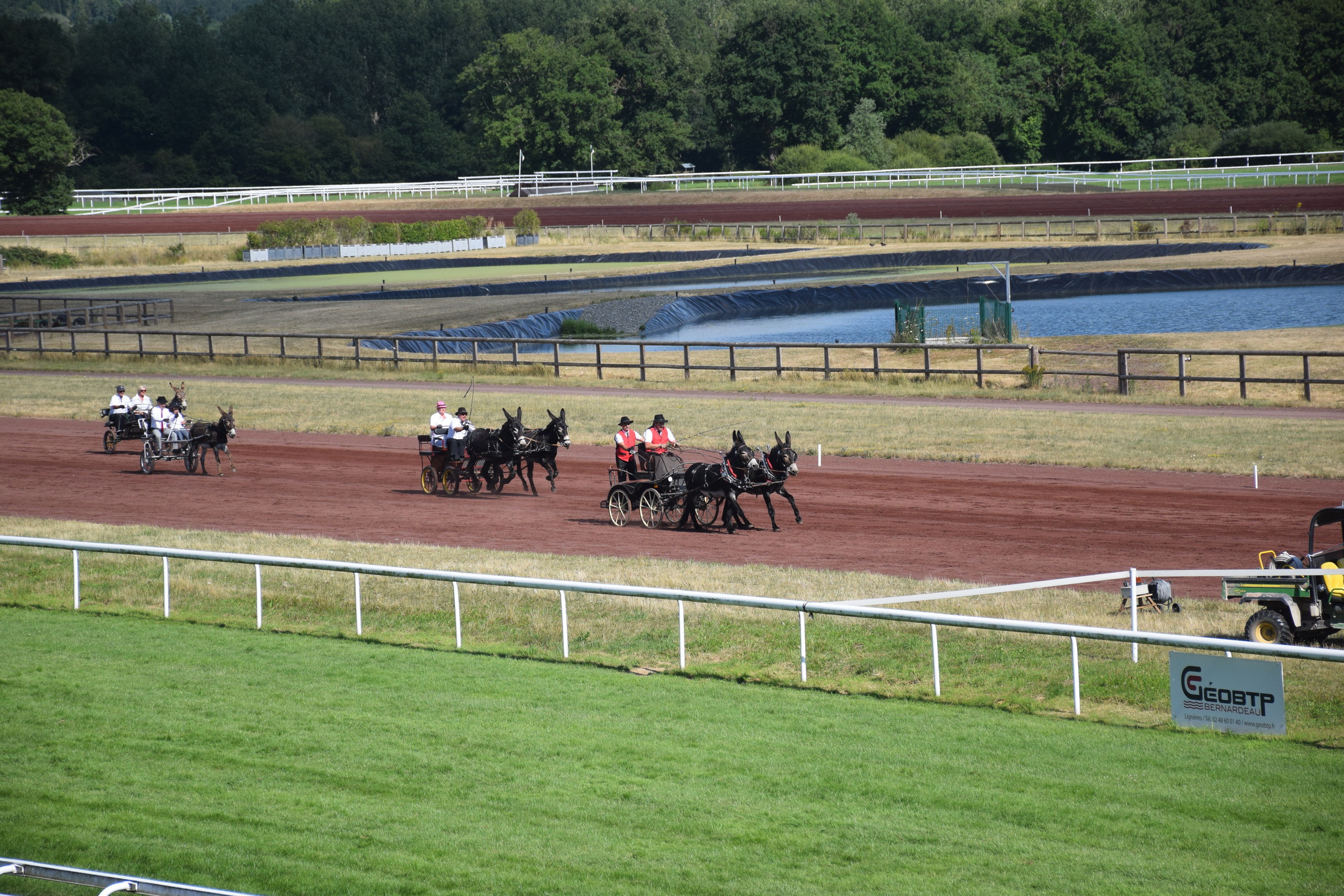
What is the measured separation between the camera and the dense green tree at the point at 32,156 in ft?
255

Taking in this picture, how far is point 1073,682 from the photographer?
10.6 m

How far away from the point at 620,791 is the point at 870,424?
1965cm

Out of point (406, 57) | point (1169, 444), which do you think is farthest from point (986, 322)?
point (406, 57)

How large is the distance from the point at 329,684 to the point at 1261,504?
13766 mm

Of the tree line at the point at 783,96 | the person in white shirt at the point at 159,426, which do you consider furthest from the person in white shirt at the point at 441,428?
the tree line at the point at 783,96

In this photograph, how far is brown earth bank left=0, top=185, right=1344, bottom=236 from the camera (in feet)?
216

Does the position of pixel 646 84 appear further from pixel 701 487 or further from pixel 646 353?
pixel 701 487

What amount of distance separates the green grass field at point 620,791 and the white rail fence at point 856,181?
68496 millimetres

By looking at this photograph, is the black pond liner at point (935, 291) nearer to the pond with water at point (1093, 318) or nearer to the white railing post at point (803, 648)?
the pond with water at point (1093, 318)

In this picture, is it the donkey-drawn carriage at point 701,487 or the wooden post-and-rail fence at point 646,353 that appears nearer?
the donkey-drawn carriage at point 701,487

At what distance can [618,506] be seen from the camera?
20.3 m

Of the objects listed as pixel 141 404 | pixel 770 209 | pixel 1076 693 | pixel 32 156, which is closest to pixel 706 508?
pixel 1076 693

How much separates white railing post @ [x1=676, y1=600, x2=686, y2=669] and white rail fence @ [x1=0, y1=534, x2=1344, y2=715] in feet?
0.03

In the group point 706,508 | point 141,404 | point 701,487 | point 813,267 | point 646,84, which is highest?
point 646,84
